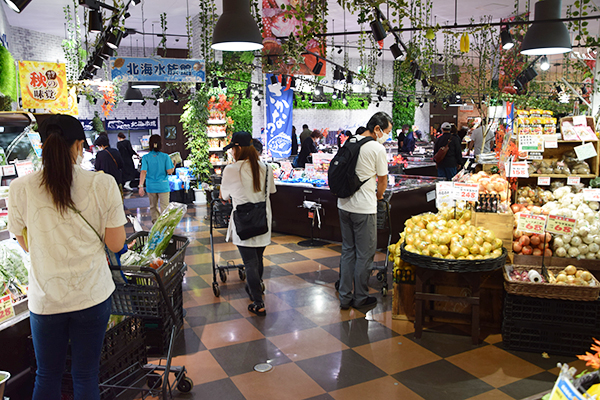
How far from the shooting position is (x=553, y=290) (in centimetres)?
362

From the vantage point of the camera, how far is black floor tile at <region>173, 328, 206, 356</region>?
12.6 feet

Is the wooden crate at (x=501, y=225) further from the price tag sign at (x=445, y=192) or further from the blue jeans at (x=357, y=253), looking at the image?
the blue jeans at (x=357, y=253)

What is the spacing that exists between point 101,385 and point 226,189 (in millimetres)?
2107

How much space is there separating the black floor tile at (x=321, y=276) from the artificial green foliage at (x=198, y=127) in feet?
18.7

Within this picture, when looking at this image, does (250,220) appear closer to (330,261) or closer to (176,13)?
(330,261)

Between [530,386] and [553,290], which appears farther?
[553,290]

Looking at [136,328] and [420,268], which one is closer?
[136,328]

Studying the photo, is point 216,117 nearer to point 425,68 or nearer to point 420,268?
point 425,68

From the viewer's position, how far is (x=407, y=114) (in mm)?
21953

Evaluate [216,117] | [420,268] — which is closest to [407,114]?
[216,117]

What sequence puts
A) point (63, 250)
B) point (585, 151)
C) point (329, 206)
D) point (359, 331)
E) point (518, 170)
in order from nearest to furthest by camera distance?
point (63, 250) < point (359, 331) < point (518, 170) < point (585, 151) < point (329, 206)

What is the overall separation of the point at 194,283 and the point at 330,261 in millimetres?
1857

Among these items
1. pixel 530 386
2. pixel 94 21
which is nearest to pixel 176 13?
pixel 94 21

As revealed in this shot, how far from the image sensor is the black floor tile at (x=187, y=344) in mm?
3828
